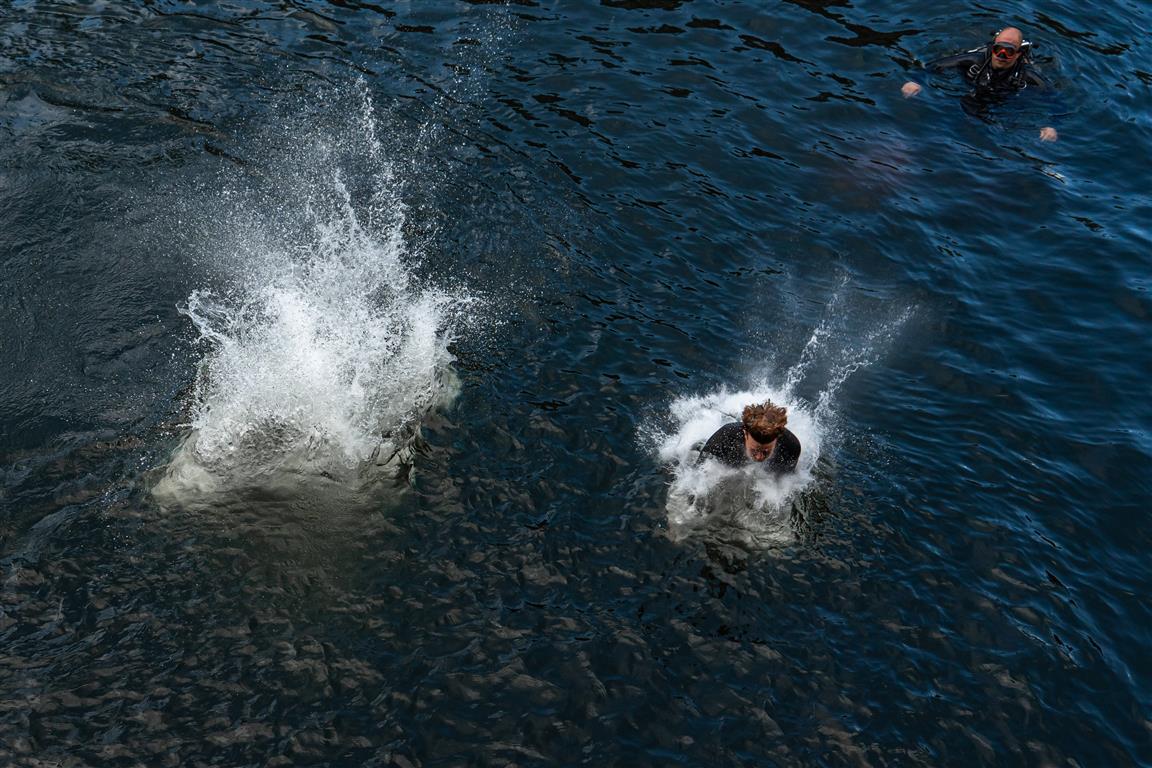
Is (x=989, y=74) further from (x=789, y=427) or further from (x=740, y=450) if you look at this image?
(x=740, y=450)

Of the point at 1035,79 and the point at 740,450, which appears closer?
the point at 740,450

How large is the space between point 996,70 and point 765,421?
13.3 metres

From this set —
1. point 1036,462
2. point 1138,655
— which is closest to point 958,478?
point 1036,462

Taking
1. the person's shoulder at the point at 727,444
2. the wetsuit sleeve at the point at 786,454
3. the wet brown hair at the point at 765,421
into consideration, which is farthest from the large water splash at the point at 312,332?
the wetsuit sleeve at the point at 786,454

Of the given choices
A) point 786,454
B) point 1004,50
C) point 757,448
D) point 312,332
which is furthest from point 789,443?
point 1004,50

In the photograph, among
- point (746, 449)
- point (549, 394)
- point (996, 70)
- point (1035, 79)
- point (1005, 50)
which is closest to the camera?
point (746, 449)

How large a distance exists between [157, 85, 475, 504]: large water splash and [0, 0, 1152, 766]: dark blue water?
6 cm

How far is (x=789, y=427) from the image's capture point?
1379 centimetres

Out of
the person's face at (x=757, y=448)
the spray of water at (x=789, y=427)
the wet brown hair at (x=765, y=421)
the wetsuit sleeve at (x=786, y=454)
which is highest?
the wet brown hair at (x=765, y=421)

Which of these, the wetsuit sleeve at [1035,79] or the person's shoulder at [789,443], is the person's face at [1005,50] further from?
the person's shoulder at [789,443]

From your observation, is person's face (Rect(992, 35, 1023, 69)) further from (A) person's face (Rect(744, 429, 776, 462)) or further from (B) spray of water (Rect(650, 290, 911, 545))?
(A) person's face (Rect(744, 429, 776, 462))

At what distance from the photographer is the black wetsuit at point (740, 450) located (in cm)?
1261

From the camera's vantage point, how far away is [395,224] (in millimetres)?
16266

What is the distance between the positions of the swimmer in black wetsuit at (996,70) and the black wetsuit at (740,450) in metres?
11.8
